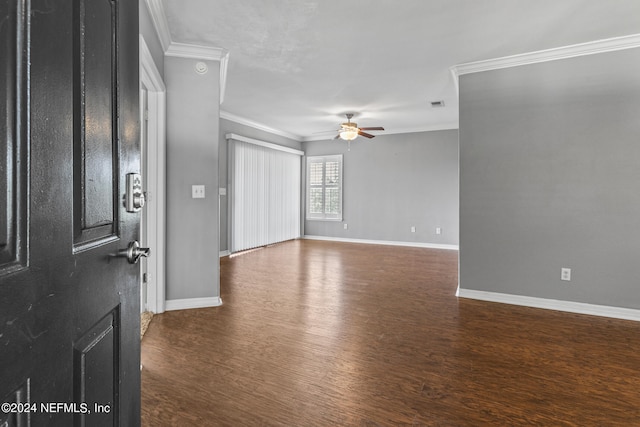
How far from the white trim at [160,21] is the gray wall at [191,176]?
8.0 inches

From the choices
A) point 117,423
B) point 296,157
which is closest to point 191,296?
point 117,423

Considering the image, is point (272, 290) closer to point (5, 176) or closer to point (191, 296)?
point (191, 296)

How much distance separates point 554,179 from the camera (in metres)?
3.37

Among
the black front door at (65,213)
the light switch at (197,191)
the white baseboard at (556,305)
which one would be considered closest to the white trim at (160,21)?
the light switch at (197,191)

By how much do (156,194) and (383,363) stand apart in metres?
2.35

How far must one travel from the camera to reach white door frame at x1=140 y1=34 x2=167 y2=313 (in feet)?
9.70

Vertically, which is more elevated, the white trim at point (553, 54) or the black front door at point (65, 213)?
the white trim at point (553, 54)

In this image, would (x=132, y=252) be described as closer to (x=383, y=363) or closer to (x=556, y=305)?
(x=383, y=363)

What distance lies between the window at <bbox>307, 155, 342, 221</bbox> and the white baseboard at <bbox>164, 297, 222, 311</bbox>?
5230 millimetres

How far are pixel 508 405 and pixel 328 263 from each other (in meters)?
3.86

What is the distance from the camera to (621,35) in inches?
119

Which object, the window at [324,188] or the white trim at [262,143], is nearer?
the white trim at [262,143]

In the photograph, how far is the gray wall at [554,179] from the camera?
311cm

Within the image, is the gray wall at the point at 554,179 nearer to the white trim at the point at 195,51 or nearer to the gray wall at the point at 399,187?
the white trim at the point at 195,51
